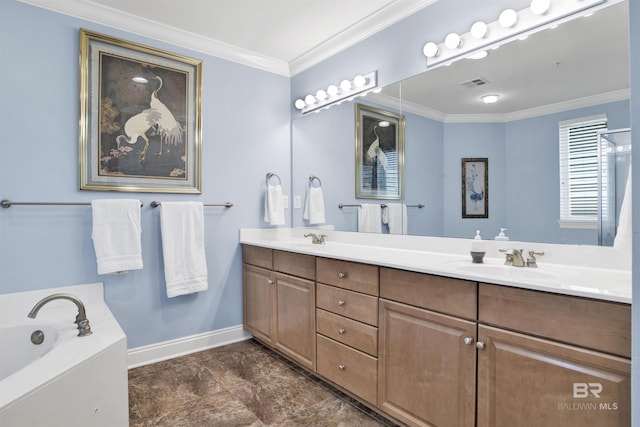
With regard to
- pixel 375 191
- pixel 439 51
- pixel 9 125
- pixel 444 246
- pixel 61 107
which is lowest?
pixel 444 246

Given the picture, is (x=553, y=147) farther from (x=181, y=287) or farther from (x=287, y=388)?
(x=181, y=287)

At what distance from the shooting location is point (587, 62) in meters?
1.56

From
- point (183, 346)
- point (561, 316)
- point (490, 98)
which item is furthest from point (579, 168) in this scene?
point (183, 346)

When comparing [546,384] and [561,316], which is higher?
[561,316]

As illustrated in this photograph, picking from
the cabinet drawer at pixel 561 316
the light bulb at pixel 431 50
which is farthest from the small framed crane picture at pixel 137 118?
the cabinet drawer at pixel 561 316

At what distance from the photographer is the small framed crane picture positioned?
7.45 feet

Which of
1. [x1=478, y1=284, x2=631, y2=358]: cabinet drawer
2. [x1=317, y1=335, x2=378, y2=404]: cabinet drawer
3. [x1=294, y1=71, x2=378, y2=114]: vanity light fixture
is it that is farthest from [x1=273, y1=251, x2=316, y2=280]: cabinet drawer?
[x1=294, y1=71, x2=378, y2=114]: vanity light fixture

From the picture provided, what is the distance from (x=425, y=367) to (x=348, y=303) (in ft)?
1.72

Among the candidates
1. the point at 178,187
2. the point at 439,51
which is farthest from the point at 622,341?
the point at 178,187

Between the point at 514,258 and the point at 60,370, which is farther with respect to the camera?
the point at 514,258

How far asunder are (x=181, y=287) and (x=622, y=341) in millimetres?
2428

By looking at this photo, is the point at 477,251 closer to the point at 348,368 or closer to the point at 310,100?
the point at 348,368

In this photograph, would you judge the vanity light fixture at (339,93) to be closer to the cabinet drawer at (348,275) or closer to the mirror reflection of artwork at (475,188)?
the mirror reflection of artwork at (475,188)

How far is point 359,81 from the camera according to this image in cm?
254
